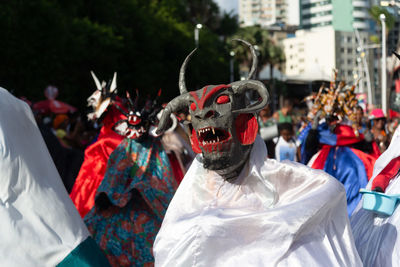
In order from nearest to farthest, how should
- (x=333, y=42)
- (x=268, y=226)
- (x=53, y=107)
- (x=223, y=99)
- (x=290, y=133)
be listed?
(x=268, y=226), (x=223, y=99), (x=290, y=133), (x=53, y=107), (x=333, y=42)

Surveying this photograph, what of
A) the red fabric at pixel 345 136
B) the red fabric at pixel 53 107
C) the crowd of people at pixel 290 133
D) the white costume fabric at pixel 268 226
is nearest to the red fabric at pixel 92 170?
the crowd of people at pixel 290 133

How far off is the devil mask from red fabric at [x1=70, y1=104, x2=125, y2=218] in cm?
340

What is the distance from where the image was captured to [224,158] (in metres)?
4.23

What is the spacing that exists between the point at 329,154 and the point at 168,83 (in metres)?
28.2

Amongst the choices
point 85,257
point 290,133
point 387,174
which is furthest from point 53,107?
point 387,174

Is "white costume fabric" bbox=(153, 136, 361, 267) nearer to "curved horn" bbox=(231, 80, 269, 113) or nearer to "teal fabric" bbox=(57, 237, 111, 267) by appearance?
"curved horn" bbox=(231, 80, 269, 113)

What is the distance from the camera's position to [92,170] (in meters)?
7.68

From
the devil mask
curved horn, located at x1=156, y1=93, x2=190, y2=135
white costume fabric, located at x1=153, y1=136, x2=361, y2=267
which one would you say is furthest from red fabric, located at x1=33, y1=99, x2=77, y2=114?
white costume fabric, located at x1=153, y1=136, x2=361, y2=267

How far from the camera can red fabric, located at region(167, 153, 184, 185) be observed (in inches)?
294

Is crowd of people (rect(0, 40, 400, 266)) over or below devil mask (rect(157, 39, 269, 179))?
below

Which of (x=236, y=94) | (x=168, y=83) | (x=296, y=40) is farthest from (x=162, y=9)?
(x=296, y=40)

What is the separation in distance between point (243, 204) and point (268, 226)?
1.18 feet

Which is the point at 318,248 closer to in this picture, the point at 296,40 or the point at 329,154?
the point at 329,154

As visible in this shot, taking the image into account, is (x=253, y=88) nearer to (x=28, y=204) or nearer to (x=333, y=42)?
(x=28, y=204)
